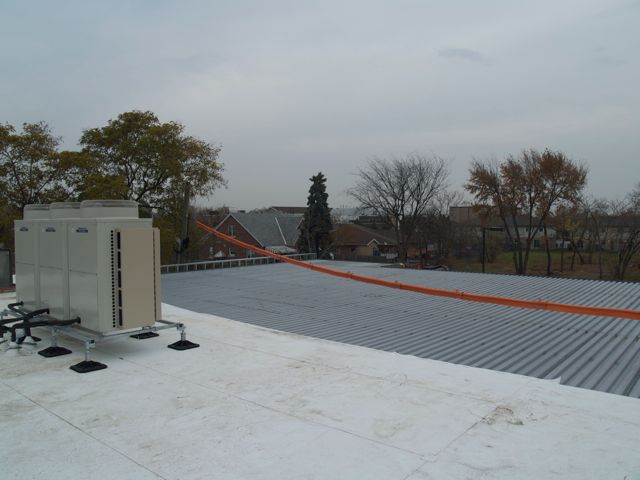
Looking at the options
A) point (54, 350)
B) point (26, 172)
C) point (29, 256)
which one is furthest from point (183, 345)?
point (26, 172)

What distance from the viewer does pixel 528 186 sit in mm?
36781

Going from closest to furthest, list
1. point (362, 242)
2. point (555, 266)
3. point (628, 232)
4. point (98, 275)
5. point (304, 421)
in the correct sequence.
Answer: point (304, 421) < point (98, 275) < point (628, 232) < point (555, 266) < point (362, 242)

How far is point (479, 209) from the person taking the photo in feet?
129

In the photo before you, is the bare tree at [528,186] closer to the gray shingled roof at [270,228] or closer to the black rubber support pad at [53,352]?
the gray shingled roof at [270,228]

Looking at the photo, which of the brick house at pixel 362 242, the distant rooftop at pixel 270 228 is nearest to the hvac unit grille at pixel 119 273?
the distant rooftop at pixel 270 228

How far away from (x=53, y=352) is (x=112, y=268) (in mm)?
1393

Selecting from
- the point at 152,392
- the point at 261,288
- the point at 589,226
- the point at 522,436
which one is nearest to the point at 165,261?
the point at 261,288

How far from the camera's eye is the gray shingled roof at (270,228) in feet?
173

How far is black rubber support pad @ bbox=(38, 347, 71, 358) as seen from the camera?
5918 millimetres

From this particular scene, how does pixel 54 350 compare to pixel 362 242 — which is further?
pixel 362 242

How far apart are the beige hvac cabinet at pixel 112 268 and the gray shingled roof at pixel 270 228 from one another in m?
45.9

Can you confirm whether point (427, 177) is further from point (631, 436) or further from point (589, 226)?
point (631, 436)

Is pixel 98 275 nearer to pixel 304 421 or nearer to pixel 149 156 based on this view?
pixel 304 421

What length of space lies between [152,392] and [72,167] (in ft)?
62.2
